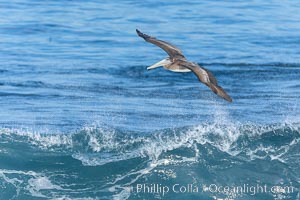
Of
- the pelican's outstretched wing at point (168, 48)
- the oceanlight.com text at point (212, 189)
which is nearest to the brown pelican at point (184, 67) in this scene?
the pelican's outstretched wing at point (168, 48)

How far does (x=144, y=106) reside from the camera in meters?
28.3

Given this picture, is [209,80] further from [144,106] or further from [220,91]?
[144,106]

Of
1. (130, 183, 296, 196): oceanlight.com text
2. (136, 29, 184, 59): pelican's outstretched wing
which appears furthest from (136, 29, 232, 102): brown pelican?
(130, 183, 296, 196): oceanlight.com text

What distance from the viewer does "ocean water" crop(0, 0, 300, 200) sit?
2286 cm

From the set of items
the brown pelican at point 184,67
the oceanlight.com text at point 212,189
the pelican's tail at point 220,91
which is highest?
the brown pelican at point 184,67

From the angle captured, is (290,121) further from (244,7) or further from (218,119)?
(244,7)

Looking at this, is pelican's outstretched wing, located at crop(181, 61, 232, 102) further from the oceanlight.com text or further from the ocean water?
the ocean water

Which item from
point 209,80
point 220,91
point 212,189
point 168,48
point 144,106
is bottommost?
point 212,189

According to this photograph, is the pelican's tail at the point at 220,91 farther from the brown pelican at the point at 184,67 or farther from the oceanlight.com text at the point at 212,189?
the oceanlight.com text at the point at 212,189

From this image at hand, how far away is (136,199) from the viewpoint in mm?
22016

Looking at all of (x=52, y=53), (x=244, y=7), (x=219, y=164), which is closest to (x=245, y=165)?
(x=219, y=164)

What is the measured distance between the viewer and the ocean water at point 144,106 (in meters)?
22.9

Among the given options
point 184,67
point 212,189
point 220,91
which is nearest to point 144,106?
point 212,189

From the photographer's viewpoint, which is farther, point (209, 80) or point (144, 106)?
point (144, 106)
